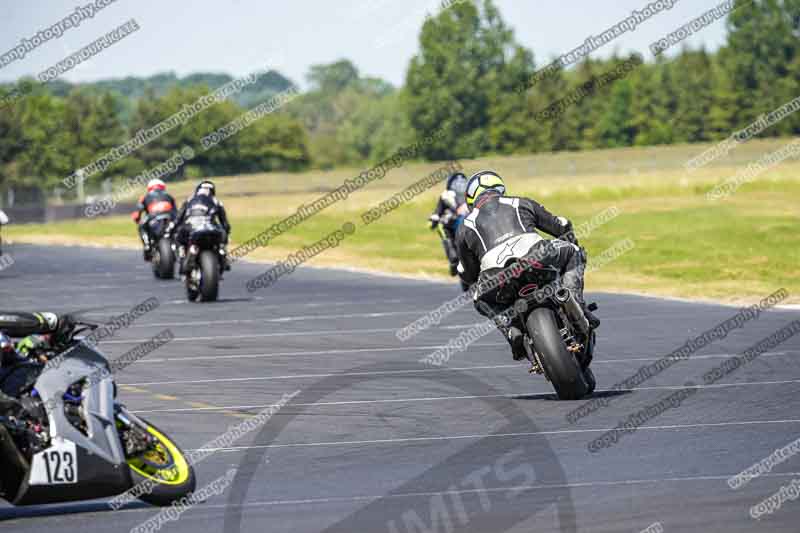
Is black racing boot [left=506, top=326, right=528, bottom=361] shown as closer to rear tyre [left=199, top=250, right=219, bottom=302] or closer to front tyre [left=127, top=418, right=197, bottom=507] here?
front tyre [left=127, top=418, right=197, bottom=507]

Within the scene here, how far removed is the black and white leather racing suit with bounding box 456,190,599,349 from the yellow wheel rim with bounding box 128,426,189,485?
4.33 m

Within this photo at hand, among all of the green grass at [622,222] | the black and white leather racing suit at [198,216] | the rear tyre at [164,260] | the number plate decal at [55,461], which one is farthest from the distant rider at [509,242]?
the rear tyre at [164,260]

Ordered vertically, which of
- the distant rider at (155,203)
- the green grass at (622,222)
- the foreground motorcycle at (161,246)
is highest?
the distant rider at (155,203)

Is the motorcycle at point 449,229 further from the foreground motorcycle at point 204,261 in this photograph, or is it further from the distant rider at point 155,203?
the distant rider at point 155,203

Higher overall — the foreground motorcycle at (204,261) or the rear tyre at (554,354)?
the foreground motorcycle at (204,261)

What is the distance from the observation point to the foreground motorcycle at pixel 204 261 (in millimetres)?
23188

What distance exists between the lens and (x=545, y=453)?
977 cm

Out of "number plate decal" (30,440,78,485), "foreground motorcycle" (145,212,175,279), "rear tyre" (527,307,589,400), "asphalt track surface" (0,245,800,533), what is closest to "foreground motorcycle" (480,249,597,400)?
"rear tyre" (527,307,589,400)

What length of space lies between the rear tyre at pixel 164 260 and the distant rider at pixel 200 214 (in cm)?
548

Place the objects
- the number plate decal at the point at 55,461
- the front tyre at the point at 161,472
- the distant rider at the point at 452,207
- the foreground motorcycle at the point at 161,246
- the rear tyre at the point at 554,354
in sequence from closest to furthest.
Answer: the number plate decal at the point at 55,461 → the front tyre at the point at 161,472 → the rear tyre at the point at 554,354 → the distant rider at the point at 452,207 → the foreground motorcycle at the point at 161,246

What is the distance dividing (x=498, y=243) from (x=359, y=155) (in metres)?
160

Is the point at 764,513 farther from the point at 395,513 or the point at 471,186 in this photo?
the point at 471,186

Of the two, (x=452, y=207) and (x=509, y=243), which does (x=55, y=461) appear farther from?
(x=452, y=207)

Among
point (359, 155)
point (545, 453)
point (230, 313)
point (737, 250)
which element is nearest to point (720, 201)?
point (737, 250)
